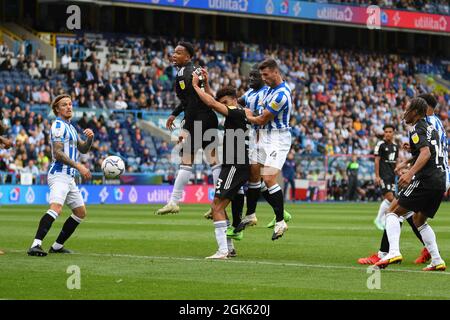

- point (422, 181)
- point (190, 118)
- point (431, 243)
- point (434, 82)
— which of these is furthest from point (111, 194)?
point (434, 82)

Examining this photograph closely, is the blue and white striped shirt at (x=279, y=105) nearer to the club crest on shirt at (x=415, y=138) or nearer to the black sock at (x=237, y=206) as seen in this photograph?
the black sock at (x=237, y=206)

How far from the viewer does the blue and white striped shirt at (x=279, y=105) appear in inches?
566

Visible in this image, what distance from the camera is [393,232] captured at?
504 inches

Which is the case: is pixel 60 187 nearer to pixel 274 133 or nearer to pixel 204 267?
pixel 204 267

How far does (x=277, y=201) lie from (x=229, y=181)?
81 cm

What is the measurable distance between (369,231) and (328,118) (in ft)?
97.8

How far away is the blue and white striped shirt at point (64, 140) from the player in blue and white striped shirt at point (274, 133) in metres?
2.81

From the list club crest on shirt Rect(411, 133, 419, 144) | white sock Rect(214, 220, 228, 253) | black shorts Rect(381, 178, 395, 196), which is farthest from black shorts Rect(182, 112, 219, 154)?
black shorts Rect(381, 178, 395, 196)

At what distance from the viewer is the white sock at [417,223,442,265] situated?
13.0 meters

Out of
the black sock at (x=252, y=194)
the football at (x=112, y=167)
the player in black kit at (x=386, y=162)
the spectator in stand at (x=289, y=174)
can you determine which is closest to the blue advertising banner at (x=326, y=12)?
the spectator in stand at (x=289, y=174)

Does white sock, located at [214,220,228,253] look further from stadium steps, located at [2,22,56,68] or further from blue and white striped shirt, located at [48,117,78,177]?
stadium steps, located at [2,22,56,68]

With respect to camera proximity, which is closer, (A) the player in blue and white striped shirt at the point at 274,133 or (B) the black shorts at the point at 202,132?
(A) the player in blue and white striped shirt at the point at 274,133

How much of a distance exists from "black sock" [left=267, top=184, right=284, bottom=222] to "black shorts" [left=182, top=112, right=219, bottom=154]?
4.56ft
